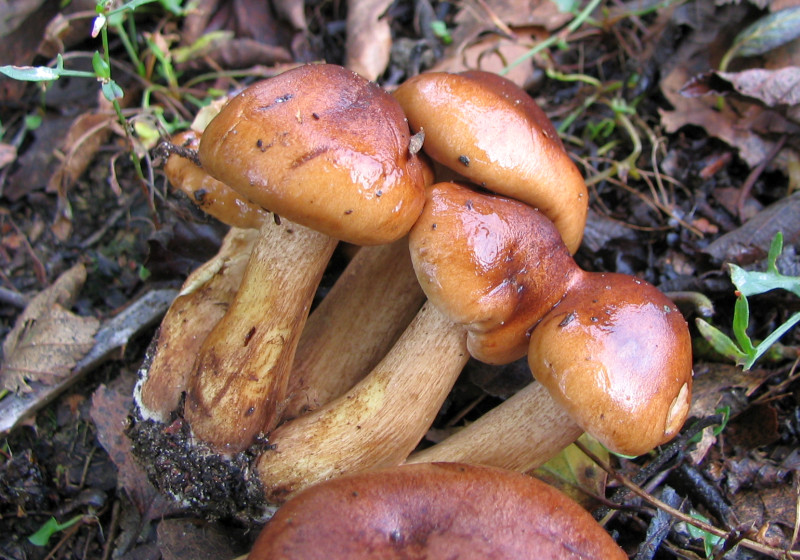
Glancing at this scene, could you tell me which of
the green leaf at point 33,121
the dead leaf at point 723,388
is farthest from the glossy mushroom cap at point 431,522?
the green leaf at point 33,121

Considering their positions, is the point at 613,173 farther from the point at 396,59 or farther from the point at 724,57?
the point at 396,59

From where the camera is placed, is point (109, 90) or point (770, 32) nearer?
point (109, 90)

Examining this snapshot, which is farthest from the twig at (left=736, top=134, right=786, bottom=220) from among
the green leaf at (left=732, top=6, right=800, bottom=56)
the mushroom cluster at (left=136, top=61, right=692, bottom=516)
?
the mushroom cluster at (left=136, top=61, right=692, bottom=516)

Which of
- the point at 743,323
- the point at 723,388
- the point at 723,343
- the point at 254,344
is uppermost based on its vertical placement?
the point at 254,344

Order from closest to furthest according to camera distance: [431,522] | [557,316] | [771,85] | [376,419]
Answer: [431,522] → [557,316] → [376,419] → [771,85]

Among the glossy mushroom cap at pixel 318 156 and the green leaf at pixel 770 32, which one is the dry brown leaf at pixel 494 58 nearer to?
the green leaf at pixel 770 32

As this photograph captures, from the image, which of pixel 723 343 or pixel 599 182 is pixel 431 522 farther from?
pixel 599 182

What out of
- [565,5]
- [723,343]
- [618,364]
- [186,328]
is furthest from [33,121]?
[723,343]
